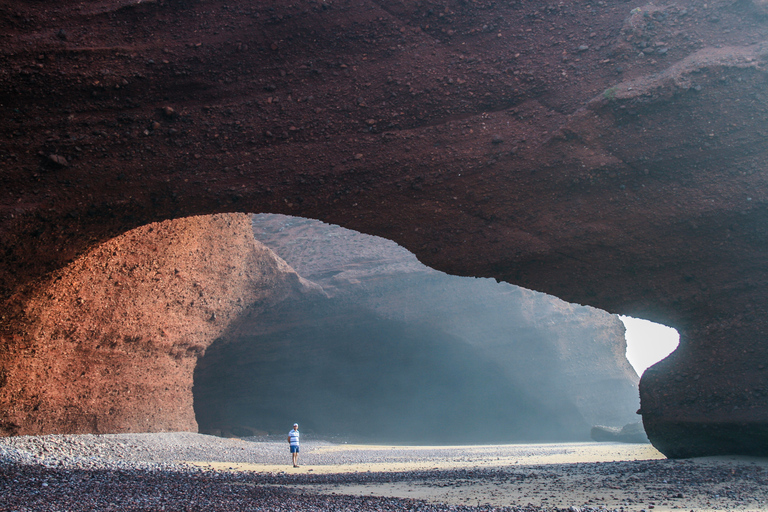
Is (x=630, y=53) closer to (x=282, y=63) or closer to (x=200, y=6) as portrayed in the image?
(x=282, y=63)

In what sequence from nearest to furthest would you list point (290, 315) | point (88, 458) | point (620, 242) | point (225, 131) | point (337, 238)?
point (225, 131) → point (620, 242) → point (88, 458) → point (290, 315) → point (337, 238)

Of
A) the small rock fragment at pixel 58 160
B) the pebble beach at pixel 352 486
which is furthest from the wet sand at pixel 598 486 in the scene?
the small rock fragment at pixel 58 160

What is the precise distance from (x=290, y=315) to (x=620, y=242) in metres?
15.7

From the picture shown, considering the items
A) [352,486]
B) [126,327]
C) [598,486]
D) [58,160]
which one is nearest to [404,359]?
[126,327]

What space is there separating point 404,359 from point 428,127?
1843 centimetres

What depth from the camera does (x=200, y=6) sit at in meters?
6.16

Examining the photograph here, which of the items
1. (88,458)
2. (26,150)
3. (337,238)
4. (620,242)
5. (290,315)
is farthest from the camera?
(337,238)

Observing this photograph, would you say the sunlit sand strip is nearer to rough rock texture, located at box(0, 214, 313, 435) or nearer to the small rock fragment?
rough rock texture, located at box(0, 214, 313, 435)

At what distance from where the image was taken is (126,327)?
10578 millimetres

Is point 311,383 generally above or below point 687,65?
below

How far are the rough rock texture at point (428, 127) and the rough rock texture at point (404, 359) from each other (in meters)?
14.0

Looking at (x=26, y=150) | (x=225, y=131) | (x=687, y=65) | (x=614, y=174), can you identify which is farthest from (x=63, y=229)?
(x=687, y=65)

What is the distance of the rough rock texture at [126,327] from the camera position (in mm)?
7676

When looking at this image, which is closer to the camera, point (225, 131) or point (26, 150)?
point (26, 150)
